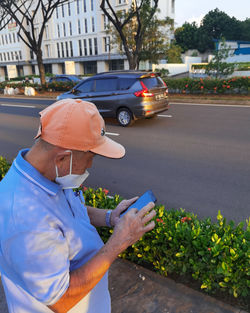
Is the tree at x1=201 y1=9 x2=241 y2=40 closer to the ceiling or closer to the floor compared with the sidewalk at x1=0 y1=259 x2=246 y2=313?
closer to the ceiling

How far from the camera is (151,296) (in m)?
2.47

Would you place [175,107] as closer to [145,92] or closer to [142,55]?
[145,92]

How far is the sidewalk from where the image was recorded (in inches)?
91.5

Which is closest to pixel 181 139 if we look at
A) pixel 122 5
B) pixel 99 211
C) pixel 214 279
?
pixel 214 279

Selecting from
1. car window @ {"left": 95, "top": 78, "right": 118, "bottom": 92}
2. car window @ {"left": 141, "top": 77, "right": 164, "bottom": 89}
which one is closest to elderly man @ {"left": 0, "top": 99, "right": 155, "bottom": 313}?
car window @ {"left": 141, "top": 77, "right": 164, "bottom": 89}

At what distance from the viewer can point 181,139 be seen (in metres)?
8.12

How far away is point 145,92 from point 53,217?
888 centimetres

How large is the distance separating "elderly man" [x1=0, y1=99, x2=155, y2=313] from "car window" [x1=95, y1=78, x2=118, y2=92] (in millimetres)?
9304

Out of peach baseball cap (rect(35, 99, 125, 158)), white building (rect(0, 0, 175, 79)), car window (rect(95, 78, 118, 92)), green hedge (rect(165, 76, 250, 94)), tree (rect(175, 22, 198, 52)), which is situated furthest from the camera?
tree (rect(175, 22, 198, 52))

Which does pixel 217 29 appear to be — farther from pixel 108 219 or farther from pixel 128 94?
pixel 108 219

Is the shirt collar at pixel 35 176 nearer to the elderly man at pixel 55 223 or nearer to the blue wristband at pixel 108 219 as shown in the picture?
the elderly man at pixel 55 223

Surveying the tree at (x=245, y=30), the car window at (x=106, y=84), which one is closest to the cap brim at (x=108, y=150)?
the car window at (x=106, y=84)

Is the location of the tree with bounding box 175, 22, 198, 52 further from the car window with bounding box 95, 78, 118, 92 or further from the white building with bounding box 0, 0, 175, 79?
the car window with bounding box 95, 78, 118, 92

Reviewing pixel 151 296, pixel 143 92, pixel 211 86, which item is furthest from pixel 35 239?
pixel 211 86
